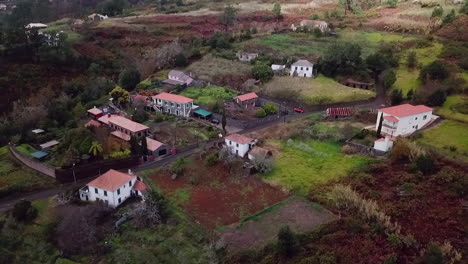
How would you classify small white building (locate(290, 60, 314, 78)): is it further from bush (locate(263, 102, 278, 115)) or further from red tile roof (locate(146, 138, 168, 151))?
red tile roof (locate(146, 138, 168, 151))

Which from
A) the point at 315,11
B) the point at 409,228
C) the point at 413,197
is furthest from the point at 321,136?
the point at 315,11

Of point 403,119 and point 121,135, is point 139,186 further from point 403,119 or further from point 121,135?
point 403,119

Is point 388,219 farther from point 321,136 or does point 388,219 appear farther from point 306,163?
point 321,136

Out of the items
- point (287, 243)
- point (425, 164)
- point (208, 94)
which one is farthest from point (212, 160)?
point (208, 94)

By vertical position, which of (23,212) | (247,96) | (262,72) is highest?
(262,72)

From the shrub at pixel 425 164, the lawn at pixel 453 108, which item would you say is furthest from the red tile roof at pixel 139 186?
the lawn at pixel 453 108

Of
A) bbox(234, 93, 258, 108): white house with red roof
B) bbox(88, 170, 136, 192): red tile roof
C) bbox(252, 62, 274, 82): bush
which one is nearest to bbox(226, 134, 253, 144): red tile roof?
bbox(88, 170, 136, 192): red tile roof
